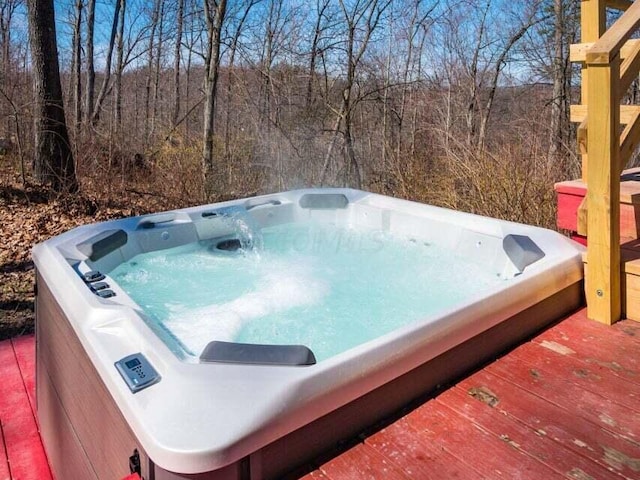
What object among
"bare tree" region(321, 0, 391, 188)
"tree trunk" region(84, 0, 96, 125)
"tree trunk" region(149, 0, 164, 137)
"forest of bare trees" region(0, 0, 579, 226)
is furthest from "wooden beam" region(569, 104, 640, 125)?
"tree trunk" region(84, 0, 96, 125)

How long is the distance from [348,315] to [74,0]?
9.88m

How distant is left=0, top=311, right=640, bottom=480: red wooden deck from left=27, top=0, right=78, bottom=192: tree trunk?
3631mm

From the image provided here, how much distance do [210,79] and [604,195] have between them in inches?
174

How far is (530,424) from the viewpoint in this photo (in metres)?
1.21

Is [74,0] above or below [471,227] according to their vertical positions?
above

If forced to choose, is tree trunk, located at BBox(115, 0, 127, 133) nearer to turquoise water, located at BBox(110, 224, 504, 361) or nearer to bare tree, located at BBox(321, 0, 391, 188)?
bare tree, located at BBox(321, 0, 391, 188)

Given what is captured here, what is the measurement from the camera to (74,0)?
30.8ft

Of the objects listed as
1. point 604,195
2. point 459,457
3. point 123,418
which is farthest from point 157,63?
point 459,457

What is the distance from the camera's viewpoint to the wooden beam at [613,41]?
60.9 inches

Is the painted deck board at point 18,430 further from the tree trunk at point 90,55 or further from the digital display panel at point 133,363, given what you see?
the tree trunk at point 90,55

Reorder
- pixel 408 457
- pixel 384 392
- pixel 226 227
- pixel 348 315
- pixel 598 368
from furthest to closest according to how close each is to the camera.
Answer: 1. pixel 226 227
2. pixel 348 315
3. pixel 598 368
4. pixel 384 392
5. pixel 408 457

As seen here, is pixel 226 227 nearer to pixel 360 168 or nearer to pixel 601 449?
pixel 601 449

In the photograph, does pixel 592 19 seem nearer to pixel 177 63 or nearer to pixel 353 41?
pixel 353 41

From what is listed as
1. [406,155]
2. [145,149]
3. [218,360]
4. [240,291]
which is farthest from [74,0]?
[218,360]
